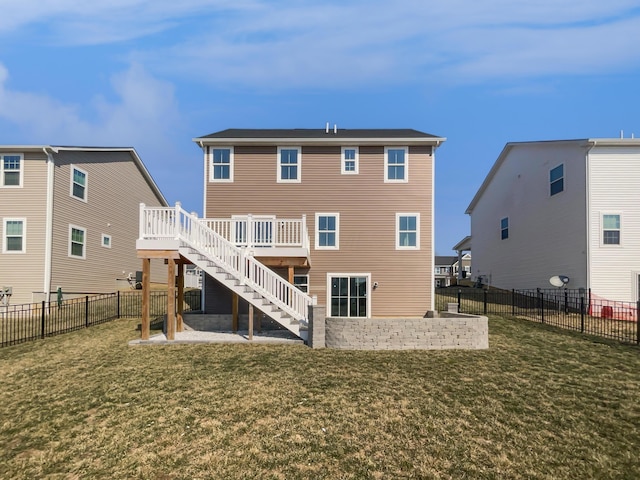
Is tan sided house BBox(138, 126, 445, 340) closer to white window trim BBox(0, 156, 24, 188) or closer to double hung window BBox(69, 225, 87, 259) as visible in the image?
double hung window BBox(69, 225, 87, 259)

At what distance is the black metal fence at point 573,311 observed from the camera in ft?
43.0

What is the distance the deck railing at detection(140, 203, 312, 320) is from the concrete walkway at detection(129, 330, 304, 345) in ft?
3.05

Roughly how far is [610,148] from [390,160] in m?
10.2

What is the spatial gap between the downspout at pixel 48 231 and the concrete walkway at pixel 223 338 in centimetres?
815

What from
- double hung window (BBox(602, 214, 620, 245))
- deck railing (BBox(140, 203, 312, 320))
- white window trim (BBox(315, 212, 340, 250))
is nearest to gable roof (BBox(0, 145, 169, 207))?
deck railing (BBox(140, 203, 312, 320))

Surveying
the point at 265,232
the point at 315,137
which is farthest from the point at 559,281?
the point at 265,232

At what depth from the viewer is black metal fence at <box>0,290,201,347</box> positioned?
12711mm

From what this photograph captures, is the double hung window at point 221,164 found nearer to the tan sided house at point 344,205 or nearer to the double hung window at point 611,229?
the tan sided house at point 344,205

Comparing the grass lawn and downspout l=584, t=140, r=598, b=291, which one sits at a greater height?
downspout l=584, t=140, r=598, b=291

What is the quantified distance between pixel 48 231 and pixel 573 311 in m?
24.5

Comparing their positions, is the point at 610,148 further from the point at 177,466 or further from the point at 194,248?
the point at 177,466

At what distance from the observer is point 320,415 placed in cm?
601

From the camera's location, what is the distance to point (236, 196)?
50.7 ft

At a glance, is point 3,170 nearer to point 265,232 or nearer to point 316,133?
point 265,232
